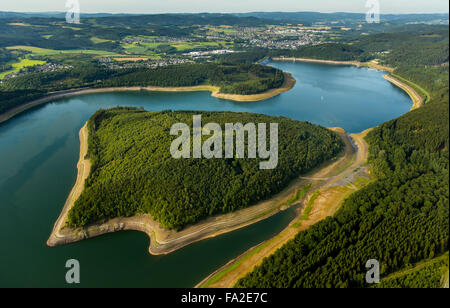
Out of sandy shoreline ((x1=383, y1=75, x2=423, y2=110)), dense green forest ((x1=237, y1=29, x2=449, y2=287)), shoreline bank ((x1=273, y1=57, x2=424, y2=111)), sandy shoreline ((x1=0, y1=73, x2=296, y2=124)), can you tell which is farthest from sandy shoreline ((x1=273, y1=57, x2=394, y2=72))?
dense green forest ((x1=237, y1=29, x2=449, y2=287))

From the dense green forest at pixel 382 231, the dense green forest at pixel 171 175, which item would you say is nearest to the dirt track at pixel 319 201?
the dense green forest at pixel 382 231

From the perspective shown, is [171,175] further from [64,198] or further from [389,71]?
[389,71]

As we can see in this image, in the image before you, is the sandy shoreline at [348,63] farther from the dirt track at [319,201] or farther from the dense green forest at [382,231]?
the dense green forest at [382,231]

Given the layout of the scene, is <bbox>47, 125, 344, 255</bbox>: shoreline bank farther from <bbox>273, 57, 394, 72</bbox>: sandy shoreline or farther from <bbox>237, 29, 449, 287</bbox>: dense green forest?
<bbox>273, 57, 394, 72</bbox>: sandy shoreline

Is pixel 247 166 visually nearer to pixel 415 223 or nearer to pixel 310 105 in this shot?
pixel 415 223

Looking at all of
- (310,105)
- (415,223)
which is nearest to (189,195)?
(415,223)

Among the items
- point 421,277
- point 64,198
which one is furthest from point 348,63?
point 64,198
